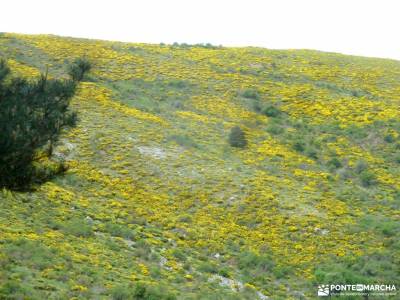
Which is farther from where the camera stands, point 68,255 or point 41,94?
point 68,255

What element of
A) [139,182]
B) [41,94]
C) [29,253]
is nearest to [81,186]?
[139,182]

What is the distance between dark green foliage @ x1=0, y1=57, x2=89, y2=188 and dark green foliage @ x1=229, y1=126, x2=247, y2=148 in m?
17.5

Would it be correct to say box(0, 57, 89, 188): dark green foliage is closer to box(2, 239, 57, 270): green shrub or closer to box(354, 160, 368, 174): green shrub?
box(2, 239, 57, 270): green shrub

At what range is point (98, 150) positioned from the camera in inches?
1097

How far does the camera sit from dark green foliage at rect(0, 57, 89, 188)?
1305 centimetres

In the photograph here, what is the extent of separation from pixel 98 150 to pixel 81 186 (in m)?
4.00

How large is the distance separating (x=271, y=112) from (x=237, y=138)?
258 inches

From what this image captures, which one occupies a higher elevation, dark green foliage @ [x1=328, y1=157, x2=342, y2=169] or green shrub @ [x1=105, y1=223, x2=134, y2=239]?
dark green foliage @ [x1=328, y1=157, x2=342, y2=169]

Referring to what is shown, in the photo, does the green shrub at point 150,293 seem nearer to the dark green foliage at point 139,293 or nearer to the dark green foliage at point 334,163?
the dark green foliage at point 139,293

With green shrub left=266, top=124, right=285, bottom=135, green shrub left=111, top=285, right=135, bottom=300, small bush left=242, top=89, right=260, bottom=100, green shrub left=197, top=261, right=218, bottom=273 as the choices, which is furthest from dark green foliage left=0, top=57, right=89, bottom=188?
small bush left=242, top=89, right=260, bottom=100

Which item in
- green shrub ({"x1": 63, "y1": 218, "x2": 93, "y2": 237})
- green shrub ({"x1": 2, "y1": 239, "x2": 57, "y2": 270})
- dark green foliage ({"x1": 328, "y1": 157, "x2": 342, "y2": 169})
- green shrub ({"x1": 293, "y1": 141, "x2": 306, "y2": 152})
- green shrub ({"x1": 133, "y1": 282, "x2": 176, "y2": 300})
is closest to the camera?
green shrub ({"x1": 133, "y1": 282, "x2": 176, "y2": 300})

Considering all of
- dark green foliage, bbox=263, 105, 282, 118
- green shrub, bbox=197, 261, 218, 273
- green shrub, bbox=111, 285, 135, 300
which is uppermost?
dark green foliage, bbox=263, 105, 282, 118

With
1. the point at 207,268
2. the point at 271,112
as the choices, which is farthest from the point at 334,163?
the point at 207,268

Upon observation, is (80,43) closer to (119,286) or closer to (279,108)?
(279,108)
